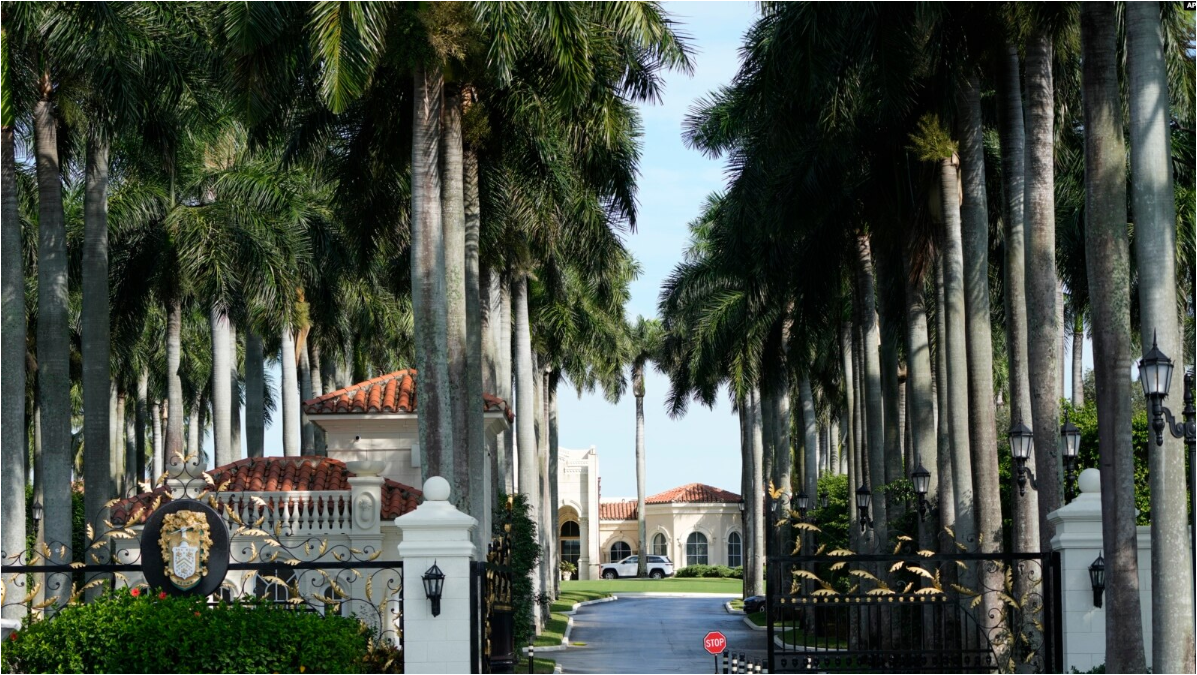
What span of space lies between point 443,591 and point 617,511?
297 ft

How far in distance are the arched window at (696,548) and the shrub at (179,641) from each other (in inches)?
3352

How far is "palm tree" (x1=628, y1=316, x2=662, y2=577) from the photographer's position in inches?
3211

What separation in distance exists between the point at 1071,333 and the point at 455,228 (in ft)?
→ 110

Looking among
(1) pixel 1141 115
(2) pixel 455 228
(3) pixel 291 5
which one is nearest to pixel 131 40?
(3) pixel 291 5

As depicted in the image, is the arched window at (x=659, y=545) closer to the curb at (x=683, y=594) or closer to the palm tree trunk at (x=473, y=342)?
the curb at (x=683, y=594)

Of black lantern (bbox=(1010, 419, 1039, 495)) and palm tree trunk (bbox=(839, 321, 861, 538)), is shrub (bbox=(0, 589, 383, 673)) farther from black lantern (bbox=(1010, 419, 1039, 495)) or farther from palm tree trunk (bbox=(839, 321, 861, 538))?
palm tree trunk (bbox=(839, 321, 861, 538))

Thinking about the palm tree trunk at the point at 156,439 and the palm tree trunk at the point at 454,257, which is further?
the palm tree trunk at the point at 156,439

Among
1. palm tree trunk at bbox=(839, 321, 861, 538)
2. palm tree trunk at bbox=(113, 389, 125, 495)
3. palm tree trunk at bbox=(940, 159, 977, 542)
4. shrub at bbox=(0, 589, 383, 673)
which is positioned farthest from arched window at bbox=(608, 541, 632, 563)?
shrub at bbox=(0, 589, 383, 673)

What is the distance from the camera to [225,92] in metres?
22.1

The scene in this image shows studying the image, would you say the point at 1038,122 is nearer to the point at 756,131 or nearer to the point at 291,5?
the point at 756,131

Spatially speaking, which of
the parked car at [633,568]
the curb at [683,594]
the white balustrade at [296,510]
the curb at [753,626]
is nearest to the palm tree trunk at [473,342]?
the white balustrade at [296,510]

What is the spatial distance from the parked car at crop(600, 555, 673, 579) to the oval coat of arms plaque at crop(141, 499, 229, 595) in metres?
77.6

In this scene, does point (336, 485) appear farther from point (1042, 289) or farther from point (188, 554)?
point (1042, 289)

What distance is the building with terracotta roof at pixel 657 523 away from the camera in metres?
97.3
